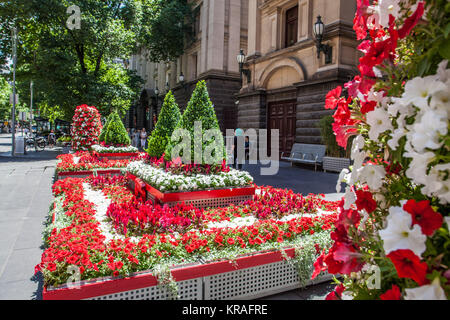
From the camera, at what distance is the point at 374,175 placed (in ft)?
5.11

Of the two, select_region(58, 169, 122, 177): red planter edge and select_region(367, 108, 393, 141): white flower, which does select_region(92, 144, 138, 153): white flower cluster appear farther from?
select_region(367, 108, 393, 141): white flower

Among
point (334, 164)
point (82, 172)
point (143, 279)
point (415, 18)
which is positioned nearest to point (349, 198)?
point (415, 18)

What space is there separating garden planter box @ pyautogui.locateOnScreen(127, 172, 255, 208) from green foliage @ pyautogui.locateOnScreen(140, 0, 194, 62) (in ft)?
89.3

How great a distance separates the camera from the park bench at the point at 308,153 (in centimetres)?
1614

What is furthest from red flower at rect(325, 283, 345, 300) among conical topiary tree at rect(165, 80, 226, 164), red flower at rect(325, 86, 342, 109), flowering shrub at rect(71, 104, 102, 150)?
flowering shrub at rect(71, 104, 102, 150)

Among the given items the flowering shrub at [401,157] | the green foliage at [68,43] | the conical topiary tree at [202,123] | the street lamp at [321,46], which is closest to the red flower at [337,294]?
the flowering shrub at [401,157]

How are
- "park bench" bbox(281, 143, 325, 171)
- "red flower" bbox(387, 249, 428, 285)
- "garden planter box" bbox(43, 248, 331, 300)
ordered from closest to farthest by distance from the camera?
"red flower" bbox(387, 249, 428, 285) < "garden planter box" bbox(43, 248, 331, 300) < "park bench" bbox(281, 143, 325, 171)

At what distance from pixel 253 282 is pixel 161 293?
1.25m

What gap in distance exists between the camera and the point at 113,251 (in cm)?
393

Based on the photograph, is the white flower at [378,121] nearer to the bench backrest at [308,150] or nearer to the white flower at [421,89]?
the white flower at [421,89]

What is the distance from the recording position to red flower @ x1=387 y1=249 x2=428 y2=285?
109cm

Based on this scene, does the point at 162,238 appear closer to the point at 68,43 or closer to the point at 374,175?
the point at 374,175
